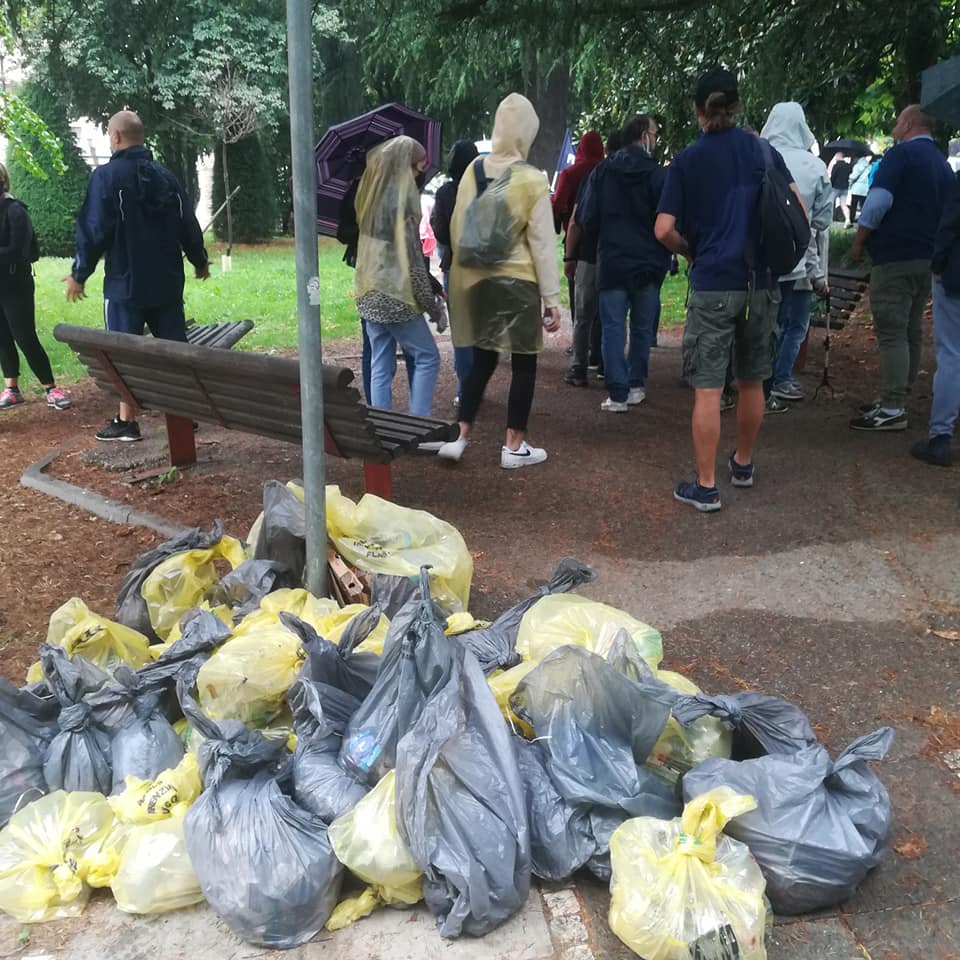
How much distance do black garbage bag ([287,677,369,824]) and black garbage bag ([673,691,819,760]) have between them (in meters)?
0.86

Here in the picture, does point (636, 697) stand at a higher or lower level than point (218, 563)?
higher

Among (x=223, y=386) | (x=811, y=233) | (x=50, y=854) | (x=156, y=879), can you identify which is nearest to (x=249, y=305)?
(x=811, y=233)

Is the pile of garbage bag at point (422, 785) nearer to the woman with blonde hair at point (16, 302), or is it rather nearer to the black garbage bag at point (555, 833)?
the black garbage bag at point (555, 833)

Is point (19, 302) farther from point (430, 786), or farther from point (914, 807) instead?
point (914, 807)

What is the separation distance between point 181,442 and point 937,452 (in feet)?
13.8

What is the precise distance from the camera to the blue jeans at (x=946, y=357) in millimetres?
5258

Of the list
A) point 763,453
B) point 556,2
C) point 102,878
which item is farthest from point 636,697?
point 556,2

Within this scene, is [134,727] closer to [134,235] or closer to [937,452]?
[134,235]

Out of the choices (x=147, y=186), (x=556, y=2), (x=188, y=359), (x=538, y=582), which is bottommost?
(x=538, y=582)

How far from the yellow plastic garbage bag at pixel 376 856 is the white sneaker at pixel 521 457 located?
3.29 meters

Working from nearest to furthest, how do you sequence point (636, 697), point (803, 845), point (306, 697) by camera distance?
point (803, 845) → point (636, 697) → point (306, 697)

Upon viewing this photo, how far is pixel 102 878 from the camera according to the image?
2338mm

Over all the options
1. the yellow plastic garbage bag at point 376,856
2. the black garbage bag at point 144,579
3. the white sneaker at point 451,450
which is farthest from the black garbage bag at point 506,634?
the white sneaker at point 451,450

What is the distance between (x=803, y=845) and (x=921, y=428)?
466 centimetres
